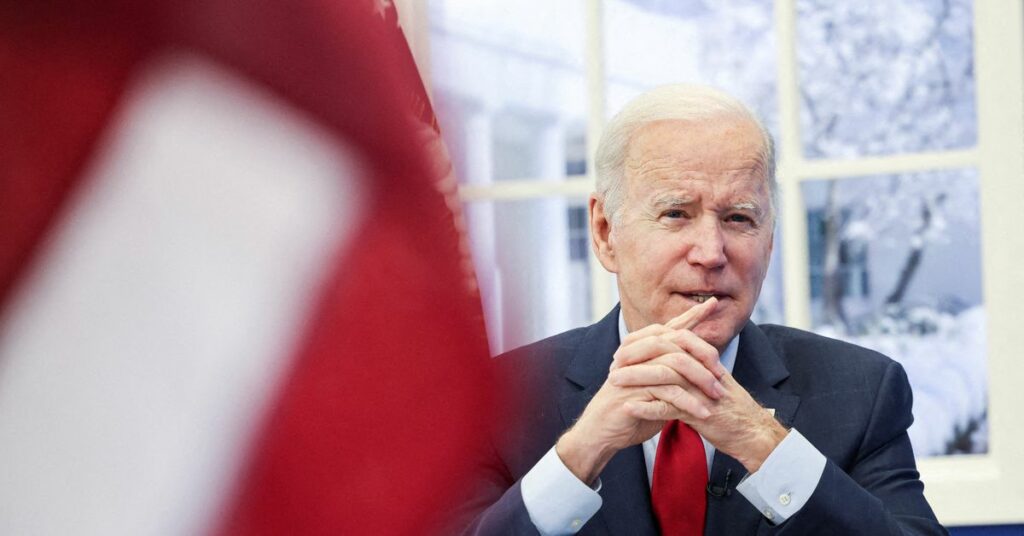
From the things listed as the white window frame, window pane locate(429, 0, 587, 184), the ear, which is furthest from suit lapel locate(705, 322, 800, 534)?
the white window frame

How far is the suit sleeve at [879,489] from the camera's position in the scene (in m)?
1.20

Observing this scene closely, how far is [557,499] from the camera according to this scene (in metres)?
1.20

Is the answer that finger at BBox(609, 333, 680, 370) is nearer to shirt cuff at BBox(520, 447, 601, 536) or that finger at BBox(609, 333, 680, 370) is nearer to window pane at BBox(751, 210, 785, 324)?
shirt cuff at BBox(520, 447, 601, 536)

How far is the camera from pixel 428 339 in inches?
23.6

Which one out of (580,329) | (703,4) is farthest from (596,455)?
(703,4)

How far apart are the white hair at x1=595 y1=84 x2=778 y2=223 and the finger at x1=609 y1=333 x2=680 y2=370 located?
25 cm

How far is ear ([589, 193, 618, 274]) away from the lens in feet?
4.61

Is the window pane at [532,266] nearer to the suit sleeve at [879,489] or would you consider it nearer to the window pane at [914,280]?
the suit sleeve at [879,489]

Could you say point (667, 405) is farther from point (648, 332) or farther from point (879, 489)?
point (879, 489)

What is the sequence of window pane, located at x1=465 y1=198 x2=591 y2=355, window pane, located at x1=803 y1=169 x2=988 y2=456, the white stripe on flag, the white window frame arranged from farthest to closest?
window pane, located at x1=803 y1=169 x2=988 y2=456 → the white window frame → window pane, located at x1=465 y1=198 x2=591 y2=355 → the white stripe on flag

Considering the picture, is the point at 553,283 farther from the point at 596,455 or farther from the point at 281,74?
the point at 281,74

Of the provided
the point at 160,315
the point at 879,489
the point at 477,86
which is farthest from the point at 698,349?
the point at 160,315

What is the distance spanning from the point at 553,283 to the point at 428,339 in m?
1.43

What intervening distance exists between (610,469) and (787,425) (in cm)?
23
